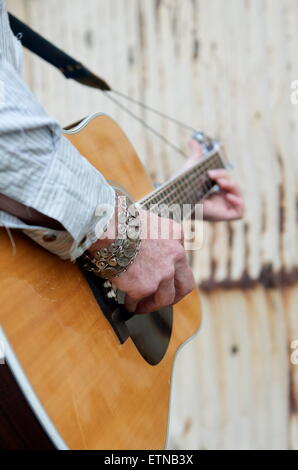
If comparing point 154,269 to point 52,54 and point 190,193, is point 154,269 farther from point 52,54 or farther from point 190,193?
point 52,54

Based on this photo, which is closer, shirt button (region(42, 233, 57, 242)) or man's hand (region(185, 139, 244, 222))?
shirt button (region(42, 233, 57, 242))

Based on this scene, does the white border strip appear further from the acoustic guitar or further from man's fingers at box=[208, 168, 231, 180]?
man's fingers at box=[208, 168, 231, 180]

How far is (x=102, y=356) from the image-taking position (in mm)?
792

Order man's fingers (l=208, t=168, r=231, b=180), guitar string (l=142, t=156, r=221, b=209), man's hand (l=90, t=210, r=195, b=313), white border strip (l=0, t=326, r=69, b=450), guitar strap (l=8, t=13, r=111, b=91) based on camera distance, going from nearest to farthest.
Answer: white border strip (l=0, t=326, r=69, b=450) < man's hand (l=90, t=210, r=195, b=313) < guitar string (l=142, t=156, r=221, b=209) < guitar strap (l=8, t=13, r=111, b=91) < man's fingers (l=208, t=168, r=231, b=180)

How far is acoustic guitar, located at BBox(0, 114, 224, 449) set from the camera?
651 millimetres

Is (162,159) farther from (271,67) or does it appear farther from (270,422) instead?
(270,422)

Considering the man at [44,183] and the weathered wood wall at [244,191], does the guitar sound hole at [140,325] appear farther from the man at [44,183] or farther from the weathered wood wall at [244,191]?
the weathered wood wall at [244,191]

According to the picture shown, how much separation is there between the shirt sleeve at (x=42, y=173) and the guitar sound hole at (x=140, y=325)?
130 millimetres

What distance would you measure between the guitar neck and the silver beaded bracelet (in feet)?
0.68

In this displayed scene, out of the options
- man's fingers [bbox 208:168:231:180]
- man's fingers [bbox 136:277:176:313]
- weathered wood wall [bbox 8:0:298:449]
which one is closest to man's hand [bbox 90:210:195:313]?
man's fingers [bbox 136:277:176:313]

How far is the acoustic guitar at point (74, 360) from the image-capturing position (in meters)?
0.65

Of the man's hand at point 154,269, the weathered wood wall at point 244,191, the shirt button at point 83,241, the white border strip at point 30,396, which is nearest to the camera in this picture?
the white border strip at point 30,396

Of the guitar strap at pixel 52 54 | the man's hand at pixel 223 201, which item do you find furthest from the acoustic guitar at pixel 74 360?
the man's hand at pixel 223 201
